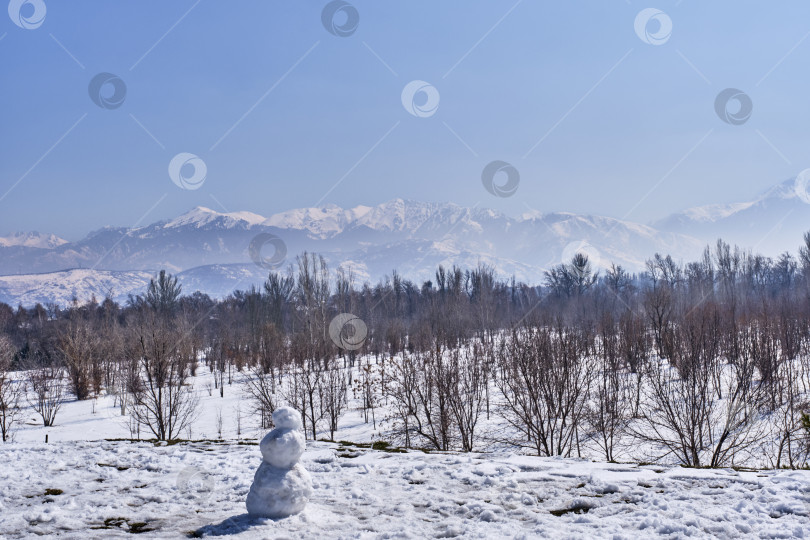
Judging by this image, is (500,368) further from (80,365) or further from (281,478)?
(80,365)

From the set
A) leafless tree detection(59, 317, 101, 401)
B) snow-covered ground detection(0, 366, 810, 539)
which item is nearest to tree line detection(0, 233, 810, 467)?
leafless tree detection(59, 317, 101, 401)

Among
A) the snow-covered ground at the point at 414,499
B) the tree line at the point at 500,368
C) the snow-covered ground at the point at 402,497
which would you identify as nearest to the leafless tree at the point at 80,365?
the tree line at the point at 500,368

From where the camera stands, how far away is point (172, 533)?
6438 millimetres

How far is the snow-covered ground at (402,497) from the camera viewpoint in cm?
621

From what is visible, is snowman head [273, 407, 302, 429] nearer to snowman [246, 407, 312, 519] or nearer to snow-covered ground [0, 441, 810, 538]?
snowman [246, 407, 312, 519]

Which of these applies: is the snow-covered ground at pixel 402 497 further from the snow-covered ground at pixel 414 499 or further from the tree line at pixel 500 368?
the tree line at pixel 500 368

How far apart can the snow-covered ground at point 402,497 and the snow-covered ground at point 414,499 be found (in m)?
0.02

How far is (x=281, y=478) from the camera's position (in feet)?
21.9

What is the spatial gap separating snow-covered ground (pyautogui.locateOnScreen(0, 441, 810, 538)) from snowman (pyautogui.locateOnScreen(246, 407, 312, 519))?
18 centimetres

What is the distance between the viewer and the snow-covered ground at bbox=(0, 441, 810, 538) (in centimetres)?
620

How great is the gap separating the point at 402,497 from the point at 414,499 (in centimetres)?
20

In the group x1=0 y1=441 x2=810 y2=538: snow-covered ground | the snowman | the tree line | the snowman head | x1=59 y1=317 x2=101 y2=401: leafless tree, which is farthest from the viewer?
x1=59 y1=317 x2=101 y2=401: leafless tree

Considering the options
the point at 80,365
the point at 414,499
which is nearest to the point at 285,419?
the point at 414,499

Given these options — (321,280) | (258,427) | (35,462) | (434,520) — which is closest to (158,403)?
(258,427)
